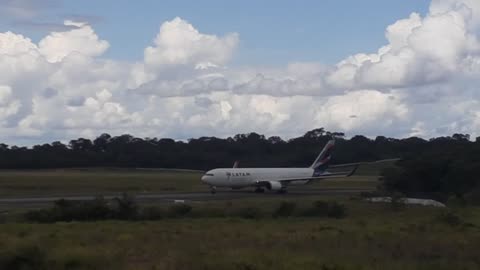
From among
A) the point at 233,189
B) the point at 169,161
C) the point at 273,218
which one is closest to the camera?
the point at 273,218

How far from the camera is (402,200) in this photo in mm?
52812

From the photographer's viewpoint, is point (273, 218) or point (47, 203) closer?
point (273, 218)

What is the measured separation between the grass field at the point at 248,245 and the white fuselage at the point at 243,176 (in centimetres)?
3299

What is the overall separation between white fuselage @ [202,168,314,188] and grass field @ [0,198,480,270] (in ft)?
108

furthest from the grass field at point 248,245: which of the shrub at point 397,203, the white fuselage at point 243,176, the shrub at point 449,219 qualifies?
the white fuselage at point 243,176

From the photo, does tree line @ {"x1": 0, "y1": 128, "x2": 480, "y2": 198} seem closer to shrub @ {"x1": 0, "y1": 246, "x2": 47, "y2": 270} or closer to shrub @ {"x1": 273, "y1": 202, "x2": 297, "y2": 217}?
shrub @ {"x1": 273, "y1": 202, "x2": 297, "y2": 217}

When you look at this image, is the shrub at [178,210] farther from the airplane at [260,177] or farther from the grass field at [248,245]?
the airplane at [260,177]

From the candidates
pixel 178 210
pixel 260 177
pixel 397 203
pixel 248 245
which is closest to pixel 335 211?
pixel 397 203

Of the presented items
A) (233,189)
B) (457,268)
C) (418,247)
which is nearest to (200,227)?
(418,247)

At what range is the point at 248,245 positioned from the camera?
25.2m

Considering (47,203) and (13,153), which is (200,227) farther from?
(13,153)

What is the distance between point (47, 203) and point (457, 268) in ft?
128

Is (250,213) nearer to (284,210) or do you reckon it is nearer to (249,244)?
(284,210)

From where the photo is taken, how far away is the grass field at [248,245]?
62.7 ft
